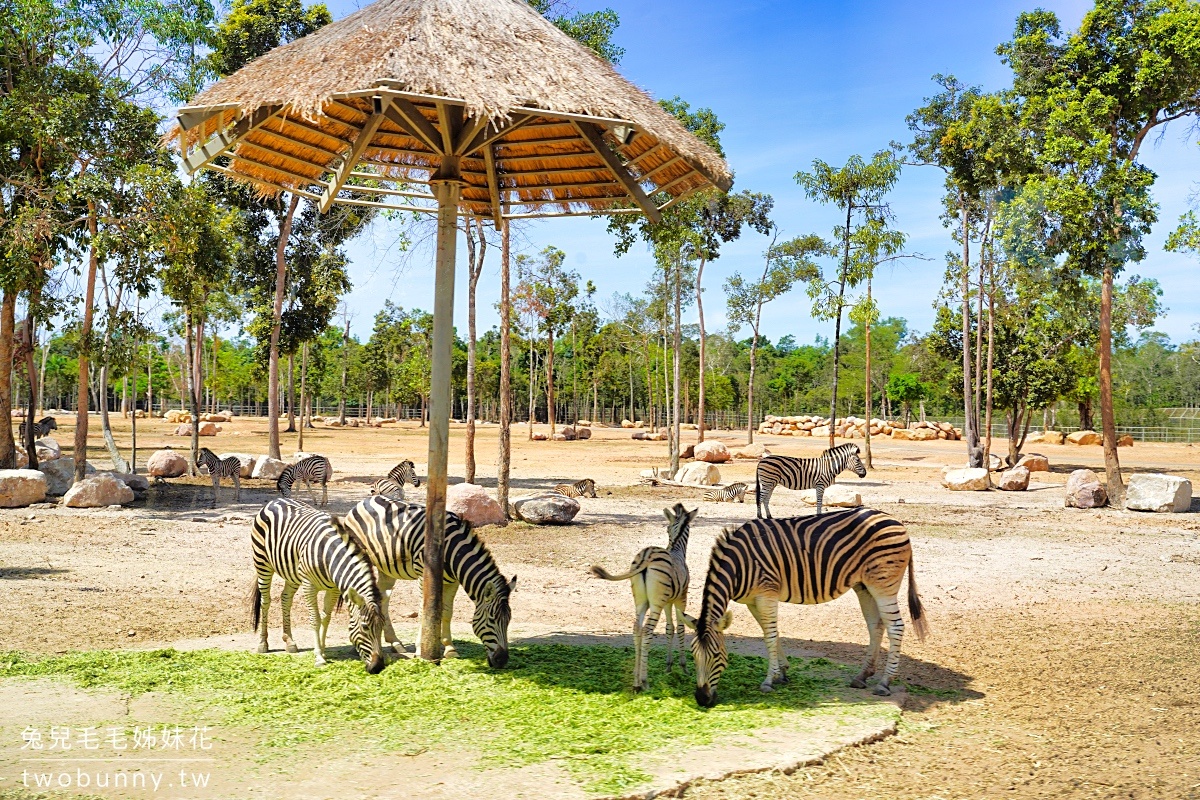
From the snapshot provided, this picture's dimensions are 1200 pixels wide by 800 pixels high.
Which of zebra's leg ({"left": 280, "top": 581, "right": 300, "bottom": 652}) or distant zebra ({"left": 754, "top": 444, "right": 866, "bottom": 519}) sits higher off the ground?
distant zebra ({"left": 754, "top": 444, "right": 866, "bottom": 519})

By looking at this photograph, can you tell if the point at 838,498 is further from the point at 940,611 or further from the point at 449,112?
the point at 449,112

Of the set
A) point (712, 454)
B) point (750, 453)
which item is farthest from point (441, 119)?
point (750, 453)

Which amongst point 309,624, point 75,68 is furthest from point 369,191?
point 75,68

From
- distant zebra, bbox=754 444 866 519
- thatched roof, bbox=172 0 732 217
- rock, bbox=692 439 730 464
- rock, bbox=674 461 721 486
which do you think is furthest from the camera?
rock, bbox=692 439 730 464

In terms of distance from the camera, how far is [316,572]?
7.11 meters

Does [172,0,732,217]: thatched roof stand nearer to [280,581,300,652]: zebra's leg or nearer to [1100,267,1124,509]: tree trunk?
[280,581,300,652]: zebra's leg

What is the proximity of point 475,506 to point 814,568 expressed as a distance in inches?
393

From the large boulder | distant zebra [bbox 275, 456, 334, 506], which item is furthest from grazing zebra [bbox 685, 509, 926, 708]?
distant zebra [bbox 275, 456, 334, 506]

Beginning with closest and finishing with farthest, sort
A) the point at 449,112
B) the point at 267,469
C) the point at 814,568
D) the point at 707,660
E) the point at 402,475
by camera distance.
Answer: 1. the point at 707,660
2. the point at 814,568
3. the point at 449,112
4. the point at 402,475
5. the point at 267,469

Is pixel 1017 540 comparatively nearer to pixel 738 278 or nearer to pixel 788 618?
pixel 788 618

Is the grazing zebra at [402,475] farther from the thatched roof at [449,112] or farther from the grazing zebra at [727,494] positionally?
the thatched roof at [449,112]

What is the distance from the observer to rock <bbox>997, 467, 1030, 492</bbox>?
25.0 metres

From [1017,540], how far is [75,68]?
66.4ft

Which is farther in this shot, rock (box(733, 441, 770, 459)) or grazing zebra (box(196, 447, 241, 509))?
rock (box(733, 441, 770, 459))
